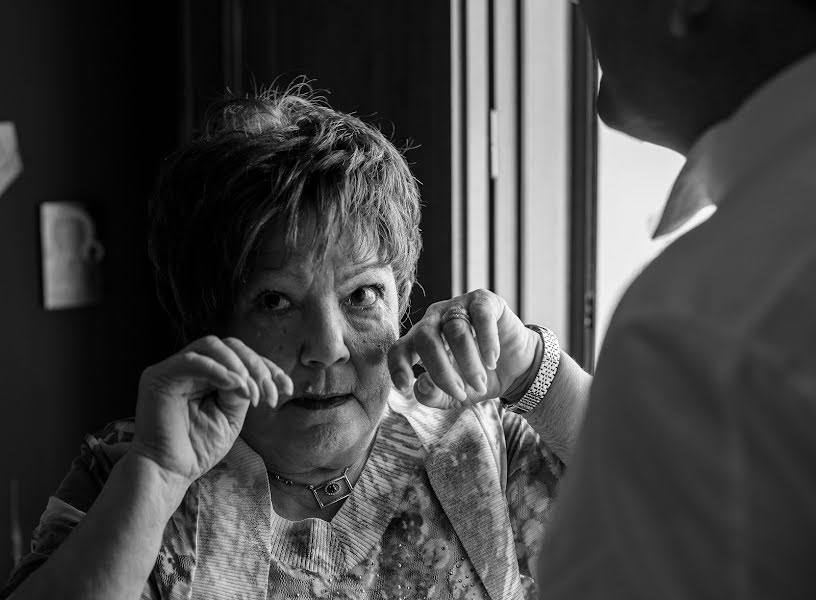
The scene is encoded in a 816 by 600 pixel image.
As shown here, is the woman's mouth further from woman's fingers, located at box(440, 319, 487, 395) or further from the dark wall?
the dark wall

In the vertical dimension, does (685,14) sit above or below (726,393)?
A: above

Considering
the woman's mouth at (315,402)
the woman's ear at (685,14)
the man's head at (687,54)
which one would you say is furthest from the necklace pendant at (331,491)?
the woman's ear at (685,14)

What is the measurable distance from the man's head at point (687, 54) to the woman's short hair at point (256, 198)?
26.7 inches

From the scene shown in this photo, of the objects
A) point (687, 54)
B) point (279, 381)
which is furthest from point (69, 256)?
point (687, 54)

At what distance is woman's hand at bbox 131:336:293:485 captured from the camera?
1.16 metres

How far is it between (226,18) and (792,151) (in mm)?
2348

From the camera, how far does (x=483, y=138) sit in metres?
2.12

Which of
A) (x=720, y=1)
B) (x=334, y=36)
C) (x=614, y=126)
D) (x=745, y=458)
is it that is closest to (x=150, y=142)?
(x=334, y=36)

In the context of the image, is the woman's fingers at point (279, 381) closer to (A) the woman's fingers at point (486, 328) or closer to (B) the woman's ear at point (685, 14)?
(A) the woman's fingers at point (486, 328)

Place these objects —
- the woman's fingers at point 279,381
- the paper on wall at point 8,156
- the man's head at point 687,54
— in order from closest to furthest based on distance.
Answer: the man's head at point 687,54 < the woman's fingers at point 279,381 < the paper on wall at point 8,156

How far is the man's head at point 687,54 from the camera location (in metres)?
0.59

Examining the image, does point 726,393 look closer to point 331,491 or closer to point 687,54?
point 687,54

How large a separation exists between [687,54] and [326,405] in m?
0.87

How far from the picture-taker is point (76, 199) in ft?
8.58
